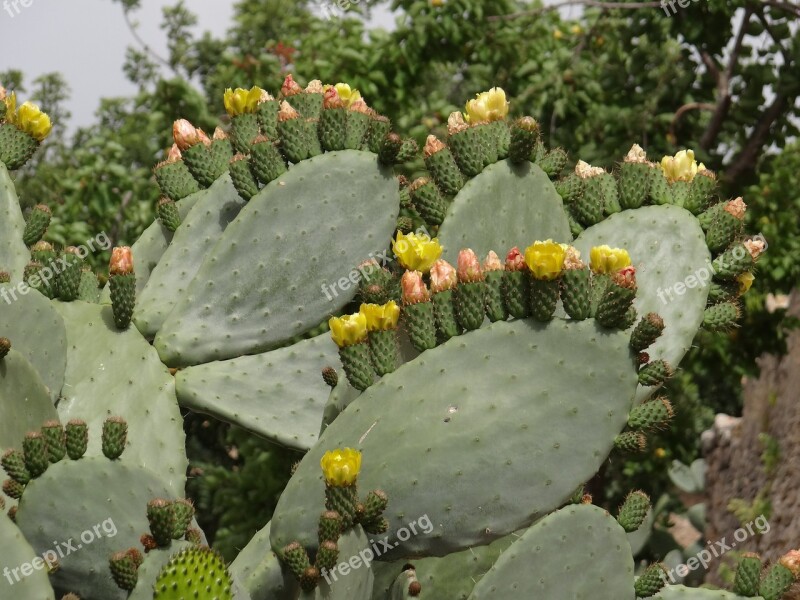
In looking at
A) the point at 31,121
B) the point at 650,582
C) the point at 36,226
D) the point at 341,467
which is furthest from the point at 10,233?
the point at 650,582

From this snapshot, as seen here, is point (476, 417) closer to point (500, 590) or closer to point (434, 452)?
point (434, 452)

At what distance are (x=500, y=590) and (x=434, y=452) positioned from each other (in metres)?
0.31

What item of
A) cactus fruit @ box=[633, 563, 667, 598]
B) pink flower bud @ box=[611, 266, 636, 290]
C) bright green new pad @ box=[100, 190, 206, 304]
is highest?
pink flower bud @ box=[611, 266, 636, 290]

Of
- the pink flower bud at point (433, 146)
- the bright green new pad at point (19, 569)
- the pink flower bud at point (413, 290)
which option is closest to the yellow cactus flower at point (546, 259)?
the pink flower bud at point (413, 290)

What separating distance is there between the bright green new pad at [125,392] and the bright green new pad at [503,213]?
0.74 meters

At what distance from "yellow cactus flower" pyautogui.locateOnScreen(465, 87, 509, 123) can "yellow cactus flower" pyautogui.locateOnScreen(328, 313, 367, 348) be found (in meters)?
0.76

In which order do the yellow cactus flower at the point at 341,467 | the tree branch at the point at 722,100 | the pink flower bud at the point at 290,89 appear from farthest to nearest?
the tree branch at the point at 722,100 → the pink flower bud at the point at 290,89 → the yellow cactus flower at the point at 341,467

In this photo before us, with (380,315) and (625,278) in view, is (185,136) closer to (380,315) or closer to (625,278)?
(380,315)

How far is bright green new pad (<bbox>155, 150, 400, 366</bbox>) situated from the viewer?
114 inches

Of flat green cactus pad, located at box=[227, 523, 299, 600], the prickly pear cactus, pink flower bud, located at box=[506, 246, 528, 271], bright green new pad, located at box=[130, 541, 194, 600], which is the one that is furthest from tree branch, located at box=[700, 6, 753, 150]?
bright green new pad, located at box=[130, 541, 194, 600]

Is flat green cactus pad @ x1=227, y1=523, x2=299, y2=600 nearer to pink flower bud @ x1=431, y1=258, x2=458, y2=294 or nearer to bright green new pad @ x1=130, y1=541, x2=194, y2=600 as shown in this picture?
bright green new pad @ x1=130, y1=541, x2=194, y2=600

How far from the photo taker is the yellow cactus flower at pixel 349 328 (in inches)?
90.9

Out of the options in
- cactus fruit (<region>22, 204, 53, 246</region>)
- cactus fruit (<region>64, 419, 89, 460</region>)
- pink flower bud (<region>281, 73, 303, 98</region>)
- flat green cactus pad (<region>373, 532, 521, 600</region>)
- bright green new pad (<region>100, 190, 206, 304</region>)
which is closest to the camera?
cactus fruit (<region>64, 419, 89, 460</region>)

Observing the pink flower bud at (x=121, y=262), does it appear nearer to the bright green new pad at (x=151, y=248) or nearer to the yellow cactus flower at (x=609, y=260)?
the bright green new pad at (x=151, y=248)
